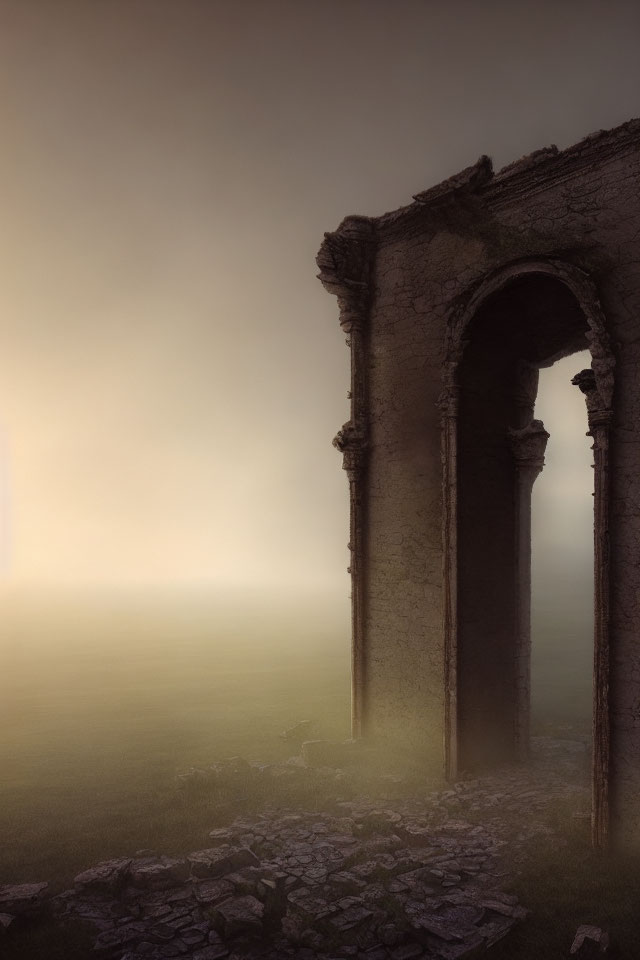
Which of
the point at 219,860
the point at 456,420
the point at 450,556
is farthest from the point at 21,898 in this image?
the point at 456,420

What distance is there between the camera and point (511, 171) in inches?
356

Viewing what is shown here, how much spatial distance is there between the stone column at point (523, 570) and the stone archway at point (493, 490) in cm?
2

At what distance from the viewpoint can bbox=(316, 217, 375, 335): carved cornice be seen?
10867 mm

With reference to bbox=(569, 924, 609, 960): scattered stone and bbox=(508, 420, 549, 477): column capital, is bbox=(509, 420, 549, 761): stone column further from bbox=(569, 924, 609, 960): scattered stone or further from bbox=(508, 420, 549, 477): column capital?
bbox=(569, 924, 609, 960): scattered stone

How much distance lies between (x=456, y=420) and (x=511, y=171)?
3652 mm

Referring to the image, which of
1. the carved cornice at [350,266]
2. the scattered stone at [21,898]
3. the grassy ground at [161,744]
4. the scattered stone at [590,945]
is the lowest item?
the grassy ground at [161,744]

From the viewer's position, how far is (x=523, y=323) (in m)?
10.5

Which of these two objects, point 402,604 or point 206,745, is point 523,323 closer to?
point 402,604

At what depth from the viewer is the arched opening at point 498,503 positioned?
32.9 feet

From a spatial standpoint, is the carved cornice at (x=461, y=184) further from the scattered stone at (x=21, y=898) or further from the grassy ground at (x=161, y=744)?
the scattered stone at (x=21, y=898)

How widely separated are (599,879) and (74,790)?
736 cm

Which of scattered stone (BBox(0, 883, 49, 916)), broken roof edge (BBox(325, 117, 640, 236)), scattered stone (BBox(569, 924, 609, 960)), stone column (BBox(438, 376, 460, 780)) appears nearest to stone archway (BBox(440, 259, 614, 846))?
stone column (BBox(438, 376, 460, 780))

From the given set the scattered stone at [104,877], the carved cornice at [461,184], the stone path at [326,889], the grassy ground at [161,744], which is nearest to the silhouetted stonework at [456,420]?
the carved cornice at [461,184]

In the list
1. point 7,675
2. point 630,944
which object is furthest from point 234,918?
point 7,675
